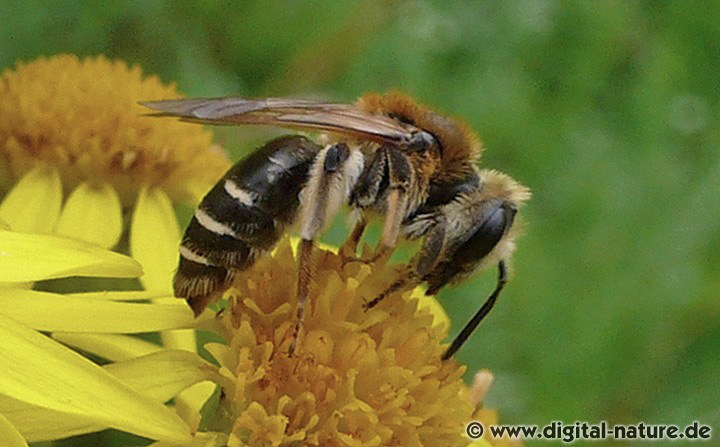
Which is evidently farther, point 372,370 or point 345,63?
point 345,63

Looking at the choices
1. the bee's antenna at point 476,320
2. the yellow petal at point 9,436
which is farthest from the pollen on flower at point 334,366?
the yellow petal at point 9,436

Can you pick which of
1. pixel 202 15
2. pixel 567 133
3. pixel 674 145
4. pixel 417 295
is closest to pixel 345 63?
pixel 202 15

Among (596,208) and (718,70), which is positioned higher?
(718,70)

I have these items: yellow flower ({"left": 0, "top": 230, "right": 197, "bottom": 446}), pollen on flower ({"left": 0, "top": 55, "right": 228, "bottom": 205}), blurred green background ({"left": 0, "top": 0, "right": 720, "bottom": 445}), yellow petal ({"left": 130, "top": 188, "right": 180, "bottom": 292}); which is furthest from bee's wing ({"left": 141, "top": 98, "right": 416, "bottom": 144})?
blurred green background ({"left": 0, "top": 0, "right": 720, "bottom": 445})

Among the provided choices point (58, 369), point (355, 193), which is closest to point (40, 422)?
point (58, 369)

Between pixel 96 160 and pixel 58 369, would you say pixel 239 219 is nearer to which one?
pixel 58 369

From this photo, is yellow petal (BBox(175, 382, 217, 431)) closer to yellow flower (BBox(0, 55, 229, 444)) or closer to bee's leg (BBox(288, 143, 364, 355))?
bee's leg (BBox(288, 143, 364, 355))

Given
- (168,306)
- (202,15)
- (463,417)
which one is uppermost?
(202,15)

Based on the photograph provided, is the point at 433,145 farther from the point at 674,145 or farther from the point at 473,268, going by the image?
the point at 674,145
